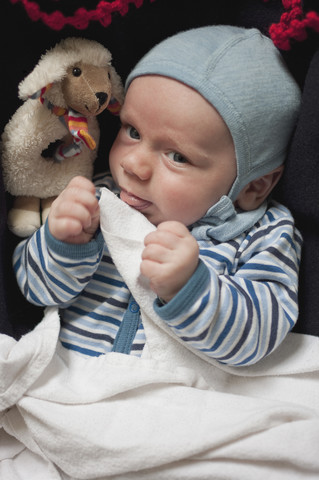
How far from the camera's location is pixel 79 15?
3.29 ft

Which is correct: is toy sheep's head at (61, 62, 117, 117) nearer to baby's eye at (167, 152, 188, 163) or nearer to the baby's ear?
baby's eye at (167, 152, 188, 163)

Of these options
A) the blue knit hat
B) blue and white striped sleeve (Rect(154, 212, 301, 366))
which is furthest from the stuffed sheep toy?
blue and white striped sleeve (Rect(154, 212, 301, 366))

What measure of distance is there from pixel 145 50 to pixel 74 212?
17.7 inches

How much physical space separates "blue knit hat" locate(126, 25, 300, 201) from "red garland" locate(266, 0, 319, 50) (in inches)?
1.7

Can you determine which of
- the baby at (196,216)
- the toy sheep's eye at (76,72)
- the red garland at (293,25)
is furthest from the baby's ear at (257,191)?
the toy sheep's eye at (76,72)

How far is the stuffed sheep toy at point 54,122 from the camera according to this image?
102 centimetres

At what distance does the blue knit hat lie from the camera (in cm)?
105

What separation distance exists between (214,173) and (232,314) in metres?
0.28

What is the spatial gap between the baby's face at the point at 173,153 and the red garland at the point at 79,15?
14 centimetres

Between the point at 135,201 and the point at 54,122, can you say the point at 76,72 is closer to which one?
the point at 54,122

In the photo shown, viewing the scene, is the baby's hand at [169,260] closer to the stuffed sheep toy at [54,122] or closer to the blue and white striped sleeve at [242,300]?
the blue and white striped sleeve at [242,300]

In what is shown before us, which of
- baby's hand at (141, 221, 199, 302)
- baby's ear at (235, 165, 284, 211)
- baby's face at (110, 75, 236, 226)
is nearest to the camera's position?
baby's hand at (141, 221, 199, 302)

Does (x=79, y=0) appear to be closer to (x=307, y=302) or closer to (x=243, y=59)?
(x=243, y=59)

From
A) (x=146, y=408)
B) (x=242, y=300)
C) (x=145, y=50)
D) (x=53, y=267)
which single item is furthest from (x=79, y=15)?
(x=146, y=408)
